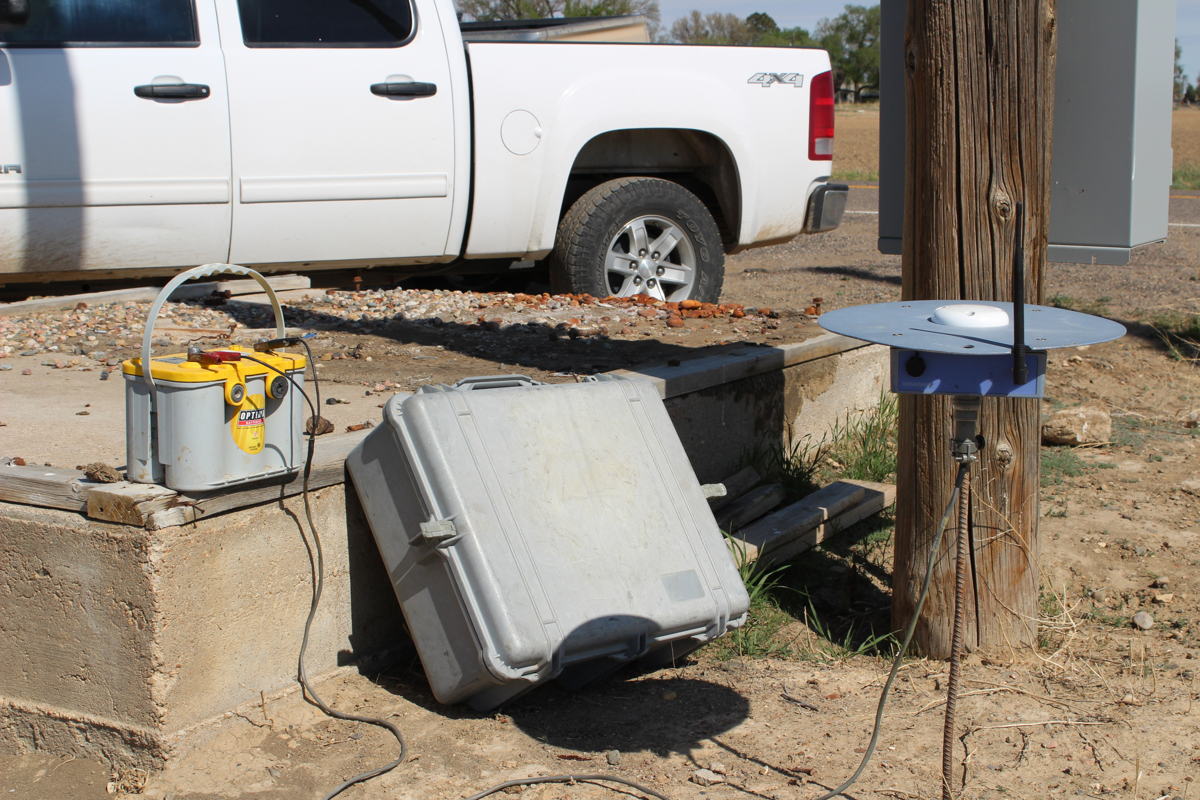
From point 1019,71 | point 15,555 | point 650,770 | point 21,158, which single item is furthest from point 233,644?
point 21,158

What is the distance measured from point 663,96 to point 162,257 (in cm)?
257

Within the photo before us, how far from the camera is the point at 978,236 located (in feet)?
11.4

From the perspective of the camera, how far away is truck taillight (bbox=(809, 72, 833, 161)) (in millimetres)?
6688

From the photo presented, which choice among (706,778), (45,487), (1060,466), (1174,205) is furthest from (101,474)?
(1174,205)

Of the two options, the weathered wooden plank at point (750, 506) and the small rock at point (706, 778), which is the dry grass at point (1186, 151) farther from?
the small rock at point (706, 778)

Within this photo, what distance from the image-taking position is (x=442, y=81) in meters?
5.79

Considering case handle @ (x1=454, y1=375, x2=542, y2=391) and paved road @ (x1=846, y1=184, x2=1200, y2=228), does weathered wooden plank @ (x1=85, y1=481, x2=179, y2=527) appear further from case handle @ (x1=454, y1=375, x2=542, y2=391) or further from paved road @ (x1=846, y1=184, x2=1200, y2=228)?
paved road @ (x1=846, y1=184, x2=1200, y2=228)

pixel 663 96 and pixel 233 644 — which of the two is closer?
pixel 233 644

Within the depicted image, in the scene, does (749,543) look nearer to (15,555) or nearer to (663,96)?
(15,555)

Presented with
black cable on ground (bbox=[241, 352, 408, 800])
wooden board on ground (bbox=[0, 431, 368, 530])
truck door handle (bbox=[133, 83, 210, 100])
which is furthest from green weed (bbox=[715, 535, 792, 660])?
truck door handle (bbox=[133, 83, 210, 100])

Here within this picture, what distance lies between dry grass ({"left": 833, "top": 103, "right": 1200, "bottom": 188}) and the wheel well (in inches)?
425

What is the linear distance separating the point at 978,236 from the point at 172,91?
3553mm

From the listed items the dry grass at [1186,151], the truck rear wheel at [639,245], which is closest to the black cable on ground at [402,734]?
the truck rear wheel at [639,245]

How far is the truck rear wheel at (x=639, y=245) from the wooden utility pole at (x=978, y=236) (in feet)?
9.08
